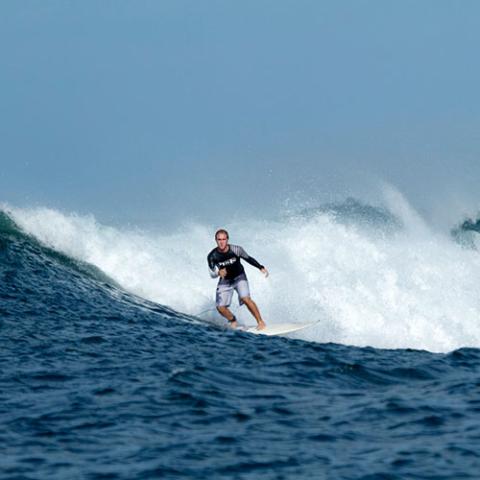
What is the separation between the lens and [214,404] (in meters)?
13.3

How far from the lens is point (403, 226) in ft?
105

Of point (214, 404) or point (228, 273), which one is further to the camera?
point (228, 273)

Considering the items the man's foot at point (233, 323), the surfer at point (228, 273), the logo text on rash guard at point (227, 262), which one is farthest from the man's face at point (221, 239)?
the man's foot at point (233, 323)

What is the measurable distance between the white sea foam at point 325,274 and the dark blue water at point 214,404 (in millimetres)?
4721

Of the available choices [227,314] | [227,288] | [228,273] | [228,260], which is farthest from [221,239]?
[227,314]

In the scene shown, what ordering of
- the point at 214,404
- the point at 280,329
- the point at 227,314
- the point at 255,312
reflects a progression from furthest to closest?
the point at 227,314, the point at 255,312, the point at 280,329, the point at 214,404

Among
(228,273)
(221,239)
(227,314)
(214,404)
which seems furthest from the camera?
(228,273)

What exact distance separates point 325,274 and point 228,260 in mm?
4602

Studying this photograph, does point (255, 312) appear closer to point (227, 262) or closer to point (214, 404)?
point (227, 262)

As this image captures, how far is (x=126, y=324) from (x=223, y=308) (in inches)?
122

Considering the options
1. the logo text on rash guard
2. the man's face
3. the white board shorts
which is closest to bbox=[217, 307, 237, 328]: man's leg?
the white board shorts

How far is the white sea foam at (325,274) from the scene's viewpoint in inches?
936

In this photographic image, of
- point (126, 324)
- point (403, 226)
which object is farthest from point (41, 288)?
point (403, 226)

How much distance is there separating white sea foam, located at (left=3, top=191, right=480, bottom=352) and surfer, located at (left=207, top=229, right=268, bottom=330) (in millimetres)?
1584
